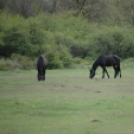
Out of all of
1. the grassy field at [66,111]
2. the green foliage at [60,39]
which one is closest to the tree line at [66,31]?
the green foliage at [60,39]

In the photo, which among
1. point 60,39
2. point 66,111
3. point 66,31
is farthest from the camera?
point 66,31

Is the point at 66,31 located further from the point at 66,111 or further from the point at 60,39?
the point at 66,111

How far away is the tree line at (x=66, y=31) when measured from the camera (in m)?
48.2

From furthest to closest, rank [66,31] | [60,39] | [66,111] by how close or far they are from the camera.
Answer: [66,31] → [60,39] → [66,111]

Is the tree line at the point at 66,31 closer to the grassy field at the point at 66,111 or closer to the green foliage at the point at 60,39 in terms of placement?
the green foliage at the point at 60,39

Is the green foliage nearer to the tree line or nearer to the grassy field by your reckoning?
the tree line

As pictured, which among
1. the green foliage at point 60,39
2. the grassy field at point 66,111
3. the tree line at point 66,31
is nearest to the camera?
the grassy field at point 66,111

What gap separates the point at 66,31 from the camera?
60.6 m

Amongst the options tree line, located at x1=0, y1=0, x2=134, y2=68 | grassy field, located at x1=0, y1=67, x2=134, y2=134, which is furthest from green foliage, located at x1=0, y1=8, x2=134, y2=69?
grassy field, located at x1=0, y1=67, x2=134, y2=134

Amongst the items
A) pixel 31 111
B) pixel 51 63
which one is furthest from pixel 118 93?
pixel 51 63

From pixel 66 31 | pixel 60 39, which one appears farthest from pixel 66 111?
pixel 66 31

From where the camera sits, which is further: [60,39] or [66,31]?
[66,31]

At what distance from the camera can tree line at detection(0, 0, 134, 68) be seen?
→ 4825 centimetres

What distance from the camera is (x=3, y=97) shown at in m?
18.1
